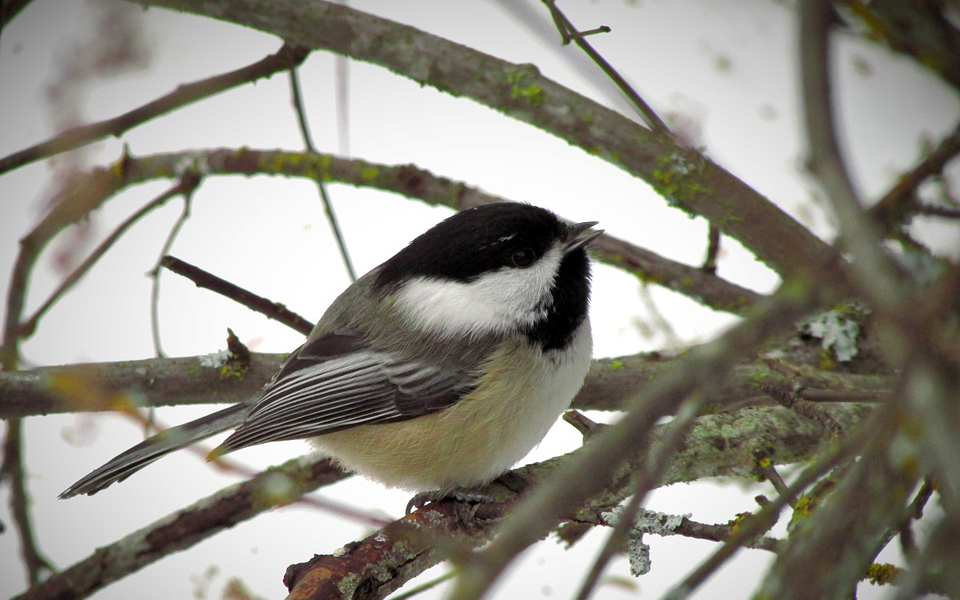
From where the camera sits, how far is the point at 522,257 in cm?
177

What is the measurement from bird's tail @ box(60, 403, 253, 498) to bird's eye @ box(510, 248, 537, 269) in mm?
744

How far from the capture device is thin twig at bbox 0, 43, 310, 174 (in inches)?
84.6

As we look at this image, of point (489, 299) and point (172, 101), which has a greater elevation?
point (172, 101)

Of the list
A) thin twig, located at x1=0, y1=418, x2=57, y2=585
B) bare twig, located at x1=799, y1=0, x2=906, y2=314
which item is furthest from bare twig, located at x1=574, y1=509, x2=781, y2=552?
thin twig, located at x1=0, y1=418, x2=57, y2=585

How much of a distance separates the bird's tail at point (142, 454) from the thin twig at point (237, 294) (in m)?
0.29

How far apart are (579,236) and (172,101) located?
1.22 meters

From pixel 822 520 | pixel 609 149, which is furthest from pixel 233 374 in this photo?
pixel 822 520

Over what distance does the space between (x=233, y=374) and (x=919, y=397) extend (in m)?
1.64

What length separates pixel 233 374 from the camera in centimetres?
194

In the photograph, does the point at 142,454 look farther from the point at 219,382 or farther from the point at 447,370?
the point at 447,370

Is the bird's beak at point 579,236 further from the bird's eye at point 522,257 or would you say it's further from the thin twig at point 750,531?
→ the thin twig at point 750,531

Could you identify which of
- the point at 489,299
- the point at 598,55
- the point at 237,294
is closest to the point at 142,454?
the point at 237,294

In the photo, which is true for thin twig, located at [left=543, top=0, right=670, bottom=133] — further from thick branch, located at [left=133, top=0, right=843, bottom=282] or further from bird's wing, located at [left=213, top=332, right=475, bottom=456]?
bird's wing, located at [left=213, top=332, right=475, bottom=456]

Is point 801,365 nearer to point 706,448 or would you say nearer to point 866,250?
point 706,448
